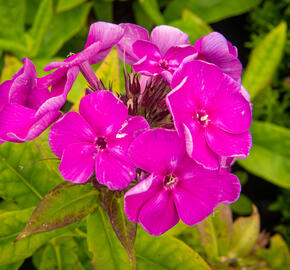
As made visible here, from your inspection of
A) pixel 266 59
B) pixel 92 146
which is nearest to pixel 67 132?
pixel 92 146

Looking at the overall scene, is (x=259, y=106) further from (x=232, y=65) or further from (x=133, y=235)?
(x=133, y=235)

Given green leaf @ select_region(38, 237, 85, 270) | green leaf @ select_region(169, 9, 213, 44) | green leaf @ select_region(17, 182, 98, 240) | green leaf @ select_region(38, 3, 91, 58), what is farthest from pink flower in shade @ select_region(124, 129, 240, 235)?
green leaf @ select_region(38, 3, 91, 58)

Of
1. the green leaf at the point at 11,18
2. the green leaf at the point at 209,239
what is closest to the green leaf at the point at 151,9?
the green leaf at the point at 11,18

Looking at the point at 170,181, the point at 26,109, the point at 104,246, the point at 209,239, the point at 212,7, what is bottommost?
the point at 209,239

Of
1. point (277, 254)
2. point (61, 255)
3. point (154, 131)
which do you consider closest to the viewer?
point (154, 131)

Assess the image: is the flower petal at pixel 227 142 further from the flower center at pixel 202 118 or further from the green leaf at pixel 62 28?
the green leaf at pixel 62 28

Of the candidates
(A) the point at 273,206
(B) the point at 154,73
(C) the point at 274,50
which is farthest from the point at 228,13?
(B) the point at 154,73

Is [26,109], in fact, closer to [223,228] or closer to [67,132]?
[67,132]

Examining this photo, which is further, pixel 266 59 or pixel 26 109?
pixel 266 59
